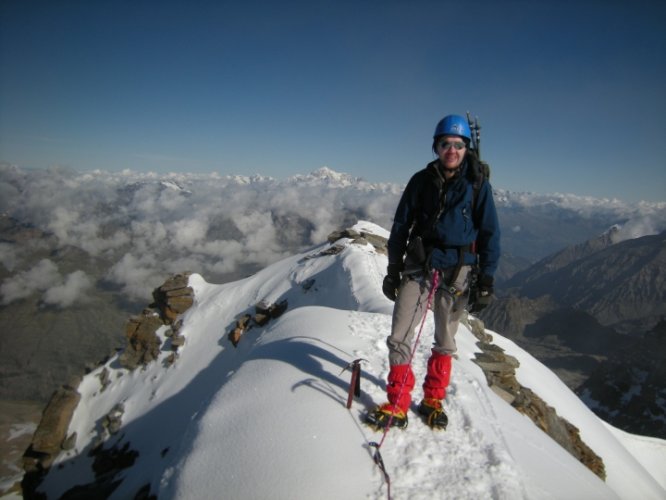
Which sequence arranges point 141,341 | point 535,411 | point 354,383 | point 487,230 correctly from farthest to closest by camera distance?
point 141,341 < point 535,411 < point 354,383 < point 487,230

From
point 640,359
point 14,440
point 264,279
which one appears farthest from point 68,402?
point 640,359

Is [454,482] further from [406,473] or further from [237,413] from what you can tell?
[237,413]

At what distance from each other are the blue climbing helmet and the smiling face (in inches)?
3.0

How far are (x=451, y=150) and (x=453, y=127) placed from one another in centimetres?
38

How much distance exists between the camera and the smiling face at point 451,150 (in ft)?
18.0

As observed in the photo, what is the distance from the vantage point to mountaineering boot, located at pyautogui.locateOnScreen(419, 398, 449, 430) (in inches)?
237

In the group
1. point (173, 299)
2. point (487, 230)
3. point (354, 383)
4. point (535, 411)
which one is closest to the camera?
Result: point (487, 230)

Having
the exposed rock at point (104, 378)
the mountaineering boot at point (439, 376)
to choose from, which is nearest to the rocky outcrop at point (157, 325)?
the exposed rock at point (104, 378)

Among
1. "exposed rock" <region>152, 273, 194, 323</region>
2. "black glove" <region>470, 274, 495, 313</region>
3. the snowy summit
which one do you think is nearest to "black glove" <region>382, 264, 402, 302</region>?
"black glove" <region>470, 274, 495, 313</region>

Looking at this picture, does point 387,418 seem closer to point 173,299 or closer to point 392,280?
point 392,280

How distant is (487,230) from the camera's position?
5.73 meters

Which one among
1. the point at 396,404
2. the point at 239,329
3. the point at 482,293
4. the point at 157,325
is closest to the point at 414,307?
the point at 482,293

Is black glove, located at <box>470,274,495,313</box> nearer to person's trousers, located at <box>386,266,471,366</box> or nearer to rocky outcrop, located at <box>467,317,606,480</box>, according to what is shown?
person's trousers, located at <box>386,266,471,366</box>

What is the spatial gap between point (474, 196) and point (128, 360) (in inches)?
1815
